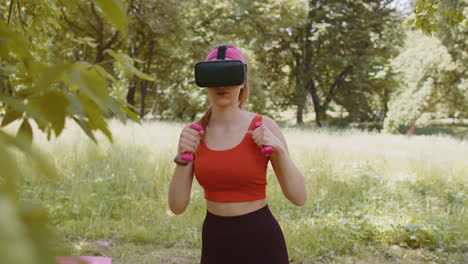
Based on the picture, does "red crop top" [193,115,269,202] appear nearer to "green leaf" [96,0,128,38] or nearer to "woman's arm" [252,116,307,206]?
"woman's arm" [252,116,307,206]

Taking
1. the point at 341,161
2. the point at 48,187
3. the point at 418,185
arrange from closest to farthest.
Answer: the point at 48,187, the point at 418,185, the point at 341,161

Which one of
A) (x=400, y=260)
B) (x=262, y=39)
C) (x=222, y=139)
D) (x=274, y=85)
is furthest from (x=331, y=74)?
(x=222, y=139)

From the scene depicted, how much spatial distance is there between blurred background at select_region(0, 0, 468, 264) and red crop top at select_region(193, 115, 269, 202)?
15.5 inches

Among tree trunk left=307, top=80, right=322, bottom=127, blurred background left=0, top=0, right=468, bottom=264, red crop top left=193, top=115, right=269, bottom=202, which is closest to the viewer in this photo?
blurred background left=0, top=0, right=468, bottom=264

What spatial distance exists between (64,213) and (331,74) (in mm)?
19737

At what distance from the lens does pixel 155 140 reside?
7203 mm

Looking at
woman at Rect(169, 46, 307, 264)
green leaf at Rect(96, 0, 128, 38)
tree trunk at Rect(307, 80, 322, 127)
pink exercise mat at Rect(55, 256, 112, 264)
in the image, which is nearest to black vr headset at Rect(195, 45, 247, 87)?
woman at Rect(169, 46, 307, 264)

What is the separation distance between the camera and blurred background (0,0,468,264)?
1.62ft

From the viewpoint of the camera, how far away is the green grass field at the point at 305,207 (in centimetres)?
344

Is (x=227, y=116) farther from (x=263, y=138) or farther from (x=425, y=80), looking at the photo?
(x=425, y=80)

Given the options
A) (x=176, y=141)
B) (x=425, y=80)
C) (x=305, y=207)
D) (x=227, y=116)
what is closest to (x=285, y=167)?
(x=227, y=116)

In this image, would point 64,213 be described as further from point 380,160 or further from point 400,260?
point 380,160

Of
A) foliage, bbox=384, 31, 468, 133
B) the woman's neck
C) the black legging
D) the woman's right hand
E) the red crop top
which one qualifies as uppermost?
foliage, bbox=384, 31, 468, 133

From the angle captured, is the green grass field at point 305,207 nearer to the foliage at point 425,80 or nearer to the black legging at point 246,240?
the black legging at point 246,240
